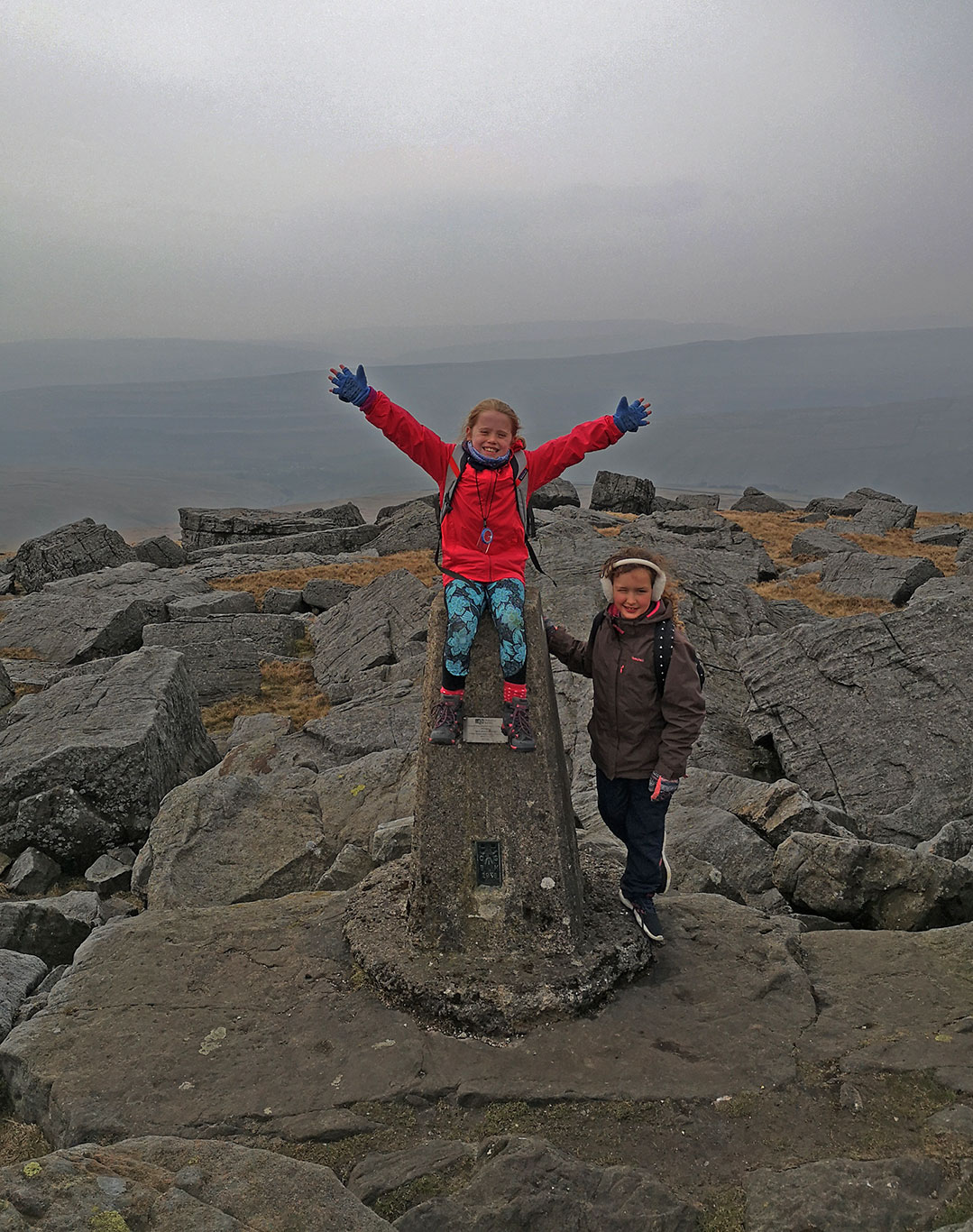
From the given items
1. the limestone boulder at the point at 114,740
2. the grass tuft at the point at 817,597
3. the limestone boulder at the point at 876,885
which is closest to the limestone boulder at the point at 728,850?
the limestone boulder at the point at 876,885

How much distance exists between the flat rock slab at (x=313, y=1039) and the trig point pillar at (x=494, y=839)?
59 centimetres

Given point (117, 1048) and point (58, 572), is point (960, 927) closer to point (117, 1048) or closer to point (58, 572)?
point (117, 1048)

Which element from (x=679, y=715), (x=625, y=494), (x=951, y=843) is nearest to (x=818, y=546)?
(x=625, y=494)

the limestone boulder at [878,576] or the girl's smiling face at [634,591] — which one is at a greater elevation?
the girl's smiling face at [634,591]

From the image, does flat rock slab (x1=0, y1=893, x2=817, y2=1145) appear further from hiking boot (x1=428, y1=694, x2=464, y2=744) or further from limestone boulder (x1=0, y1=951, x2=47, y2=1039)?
hiking boot (x1=428, y1=694, x2=464, y2=744)

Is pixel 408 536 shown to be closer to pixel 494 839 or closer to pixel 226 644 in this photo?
pixel 226 644

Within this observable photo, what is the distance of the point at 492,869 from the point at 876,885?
10.7 ft

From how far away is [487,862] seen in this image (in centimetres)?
569

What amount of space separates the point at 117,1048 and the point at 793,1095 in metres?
3.91

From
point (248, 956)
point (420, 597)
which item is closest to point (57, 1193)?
point (248, 956)

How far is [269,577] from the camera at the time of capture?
1182 inches

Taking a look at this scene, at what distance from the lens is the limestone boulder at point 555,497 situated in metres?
50.6

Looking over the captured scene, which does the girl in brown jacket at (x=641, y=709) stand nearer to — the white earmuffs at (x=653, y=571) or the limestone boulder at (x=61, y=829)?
the white earmuffs at (x=653, y=571)

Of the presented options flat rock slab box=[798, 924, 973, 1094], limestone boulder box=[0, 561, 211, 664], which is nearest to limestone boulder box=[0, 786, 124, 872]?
flat rock slab box=[798, 924, 973, 1094]
